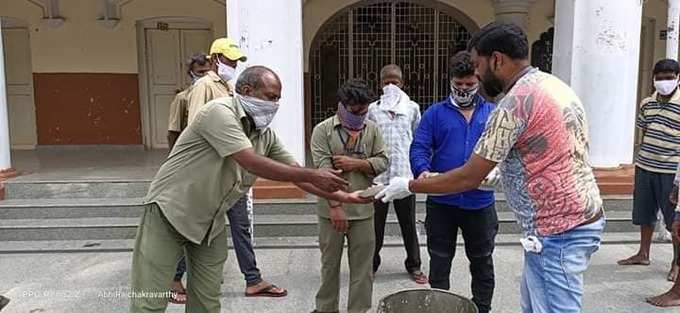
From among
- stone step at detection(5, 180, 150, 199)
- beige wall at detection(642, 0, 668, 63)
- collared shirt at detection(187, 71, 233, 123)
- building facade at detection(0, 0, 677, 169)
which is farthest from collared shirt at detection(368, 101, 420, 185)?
beige wall at detection(642, 0, 668, 63)

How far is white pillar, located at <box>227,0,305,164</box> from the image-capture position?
597 centimetres

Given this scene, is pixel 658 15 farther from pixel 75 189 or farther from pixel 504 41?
pixel 75 189

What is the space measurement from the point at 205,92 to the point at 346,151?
3.65 feet

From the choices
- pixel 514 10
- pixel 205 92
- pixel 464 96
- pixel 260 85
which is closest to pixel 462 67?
pixel 464 96

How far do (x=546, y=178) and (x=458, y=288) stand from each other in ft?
8.48

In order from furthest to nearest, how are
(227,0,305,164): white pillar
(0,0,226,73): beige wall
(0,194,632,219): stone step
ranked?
1. (0,0,226,73): beige wall
2. (0,194,632,219): stone step
3. (227,0,305,164): white pillar

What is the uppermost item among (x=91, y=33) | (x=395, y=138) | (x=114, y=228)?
(x=91, y=33)

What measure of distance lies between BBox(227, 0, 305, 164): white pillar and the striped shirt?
3377 millimetres

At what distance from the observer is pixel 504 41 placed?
7.54 feet

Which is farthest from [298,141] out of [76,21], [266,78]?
[76,21]

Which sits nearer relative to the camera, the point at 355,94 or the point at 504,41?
the point at 504,41

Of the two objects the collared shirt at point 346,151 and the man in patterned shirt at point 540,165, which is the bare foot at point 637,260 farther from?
the man in patterned shirt at point 540,165

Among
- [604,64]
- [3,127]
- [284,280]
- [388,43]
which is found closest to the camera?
[284,280]

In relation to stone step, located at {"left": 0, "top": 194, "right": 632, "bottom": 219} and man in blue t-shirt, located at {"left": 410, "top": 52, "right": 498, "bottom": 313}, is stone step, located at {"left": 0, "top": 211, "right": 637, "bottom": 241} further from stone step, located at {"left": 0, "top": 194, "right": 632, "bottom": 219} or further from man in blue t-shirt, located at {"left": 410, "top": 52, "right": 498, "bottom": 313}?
man in blue t-shirt, located at {"left": 410, "top": 52, "right": 498, "bottom": 313}
